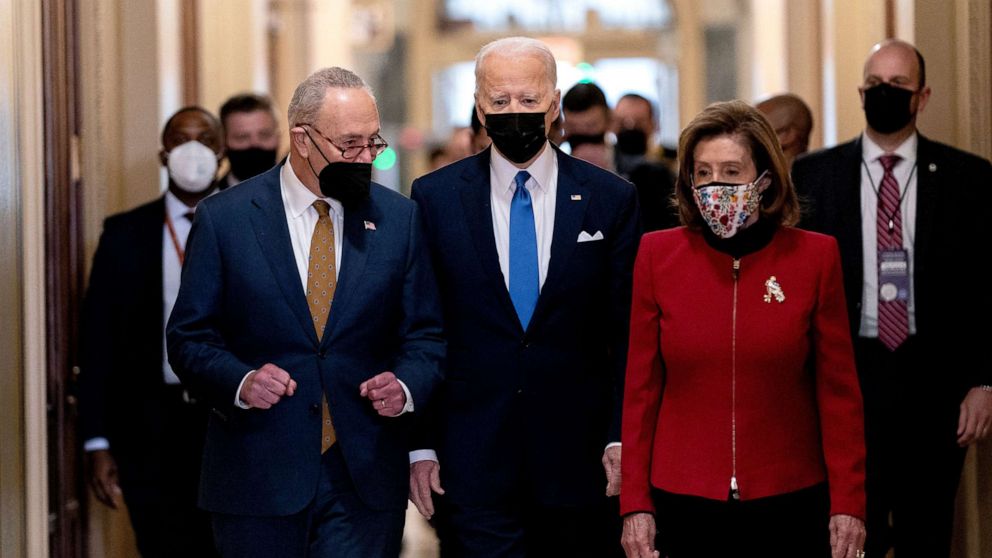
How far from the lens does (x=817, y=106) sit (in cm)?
977

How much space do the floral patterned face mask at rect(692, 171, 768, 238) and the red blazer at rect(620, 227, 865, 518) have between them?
10cm

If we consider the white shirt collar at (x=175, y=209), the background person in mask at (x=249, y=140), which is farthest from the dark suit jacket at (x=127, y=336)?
the background person in mask at (x=249, y=140)

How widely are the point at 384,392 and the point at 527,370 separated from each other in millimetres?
481

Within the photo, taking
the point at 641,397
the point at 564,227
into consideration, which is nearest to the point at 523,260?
the point at 564,227

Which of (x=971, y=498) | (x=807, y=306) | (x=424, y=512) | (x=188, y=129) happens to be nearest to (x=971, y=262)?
(x=971, y=498)

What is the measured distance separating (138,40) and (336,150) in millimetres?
3025

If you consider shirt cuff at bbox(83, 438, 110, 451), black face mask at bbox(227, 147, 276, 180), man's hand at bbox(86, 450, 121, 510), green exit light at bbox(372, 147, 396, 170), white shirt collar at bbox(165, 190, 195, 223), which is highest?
green exit light at bbox(372, 147, 396, 170)

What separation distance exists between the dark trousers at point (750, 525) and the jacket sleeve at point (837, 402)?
2.9 inches

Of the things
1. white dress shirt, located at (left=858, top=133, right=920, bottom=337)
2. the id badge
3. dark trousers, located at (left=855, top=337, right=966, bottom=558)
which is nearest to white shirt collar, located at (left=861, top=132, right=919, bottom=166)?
white dress shirt, located at (left=858, top=133, right=920, bottom=337)

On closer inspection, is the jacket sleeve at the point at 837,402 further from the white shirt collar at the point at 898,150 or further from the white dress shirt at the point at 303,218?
the white shirt collar at the point at 898,150

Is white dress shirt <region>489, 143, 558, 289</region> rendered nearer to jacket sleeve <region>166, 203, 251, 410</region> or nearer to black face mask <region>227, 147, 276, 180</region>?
jacket sleeve <region>166, 203, 251, 410</region>

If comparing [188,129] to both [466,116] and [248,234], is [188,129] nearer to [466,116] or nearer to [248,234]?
[248,234]

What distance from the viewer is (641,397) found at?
12.3ft

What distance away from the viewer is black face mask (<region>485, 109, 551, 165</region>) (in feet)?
13.2
